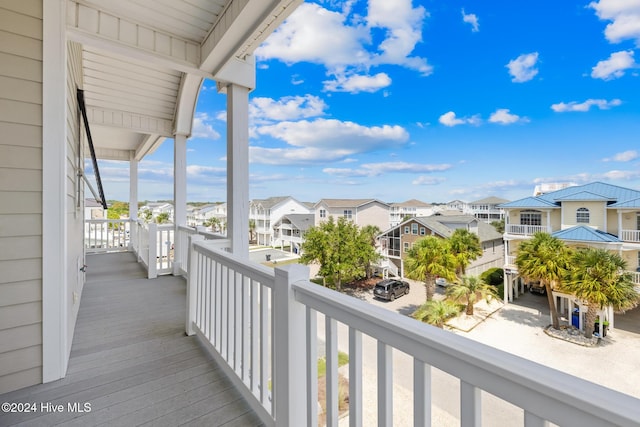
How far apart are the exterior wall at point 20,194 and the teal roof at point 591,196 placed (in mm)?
7271

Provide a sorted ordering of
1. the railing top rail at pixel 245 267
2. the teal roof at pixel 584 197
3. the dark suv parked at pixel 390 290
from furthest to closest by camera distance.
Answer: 1. the dark suv parked at pixel 390 290
2. the teal roof at pixel 584 197
3. the railing top rail at pixel 245 267

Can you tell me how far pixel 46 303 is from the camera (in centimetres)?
172

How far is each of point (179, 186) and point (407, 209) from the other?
1378cm

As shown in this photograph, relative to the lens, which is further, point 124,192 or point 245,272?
point 124,192

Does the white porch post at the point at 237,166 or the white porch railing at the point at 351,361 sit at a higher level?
the white porch post at the point at 237,166

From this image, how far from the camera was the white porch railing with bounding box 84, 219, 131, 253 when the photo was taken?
6.17m

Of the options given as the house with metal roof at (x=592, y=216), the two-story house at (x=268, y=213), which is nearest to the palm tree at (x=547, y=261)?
the house with metal roof at (x=592, y=216)

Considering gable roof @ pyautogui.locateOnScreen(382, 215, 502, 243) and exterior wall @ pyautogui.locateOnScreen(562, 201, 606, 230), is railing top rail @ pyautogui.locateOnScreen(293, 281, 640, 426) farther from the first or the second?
gable roof @ pyautogui.locateOnScreen(382, 215, 502, 243)

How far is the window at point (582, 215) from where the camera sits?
5.52 meters

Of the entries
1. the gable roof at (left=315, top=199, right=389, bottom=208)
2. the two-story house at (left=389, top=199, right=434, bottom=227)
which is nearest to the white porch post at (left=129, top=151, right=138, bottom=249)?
the gable roof at (left=315, top=199, right=389, bottom=208)

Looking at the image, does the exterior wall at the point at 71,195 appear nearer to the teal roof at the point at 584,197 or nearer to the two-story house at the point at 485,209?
the teal roof at the point at 584,197

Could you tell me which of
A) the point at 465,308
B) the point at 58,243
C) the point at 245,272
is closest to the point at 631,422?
the point at 245,272

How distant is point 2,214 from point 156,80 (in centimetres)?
282

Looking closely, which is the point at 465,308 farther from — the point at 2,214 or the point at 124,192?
the point at 124,192
